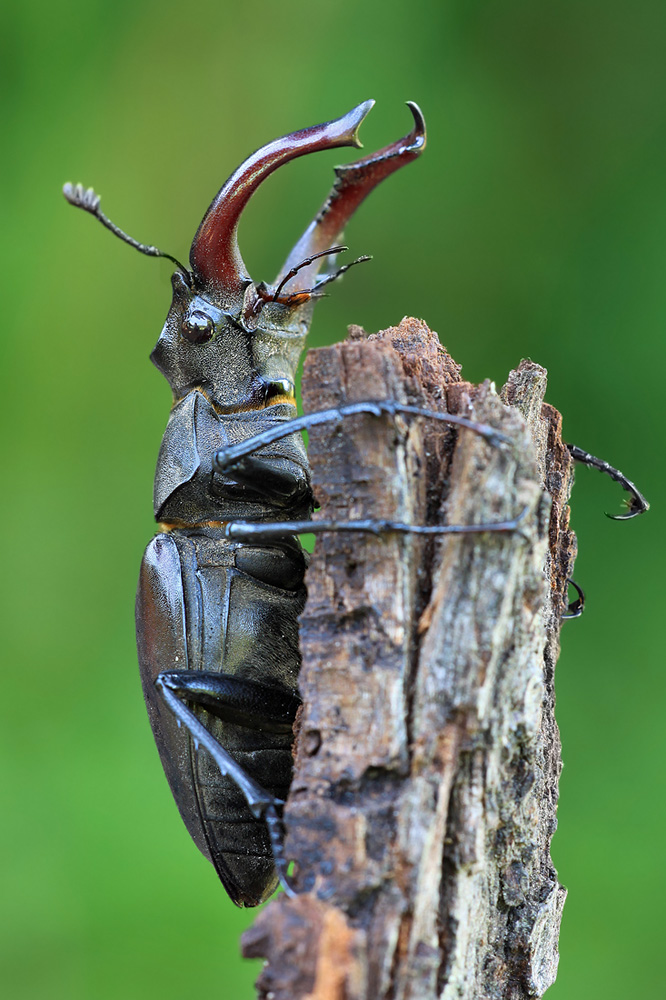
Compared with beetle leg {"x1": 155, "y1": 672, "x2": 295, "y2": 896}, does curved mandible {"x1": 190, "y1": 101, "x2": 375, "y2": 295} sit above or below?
above

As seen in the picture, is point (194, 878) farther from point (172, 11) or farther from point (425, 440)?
point (172, 11)

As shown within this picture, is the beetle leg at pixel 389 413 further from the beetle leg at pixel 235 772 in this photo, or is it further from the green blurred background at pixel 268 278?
the green blurred background at pixel 268 278

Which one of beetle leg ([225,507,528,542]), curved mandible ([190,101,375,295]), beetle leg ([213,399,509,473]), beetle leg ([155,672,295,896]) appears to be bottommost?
beetle leg ([155,672,295,896])

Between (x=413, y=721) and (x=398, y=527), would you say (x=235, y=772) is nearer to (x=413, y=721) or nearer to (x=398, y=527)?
(x=413, y=721)

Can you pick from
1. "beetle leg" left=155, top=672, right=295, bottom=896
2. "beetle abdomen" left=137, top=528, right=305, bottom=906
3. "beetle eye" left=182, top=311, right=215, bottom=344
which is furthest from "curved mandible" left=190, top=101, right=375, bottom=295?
"beetle leg" left=155, top=672, right=295, bottom=896

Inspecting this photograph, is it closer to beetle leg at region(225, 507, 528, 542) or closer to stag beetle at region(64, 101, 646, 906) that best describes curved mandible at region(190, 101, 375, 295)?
stag beetle at region(64, 101, 646, 906)

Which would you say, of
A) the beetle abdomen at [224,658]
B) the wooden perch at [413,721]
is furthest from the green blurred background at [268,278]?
the wooden perch at [413,721]
